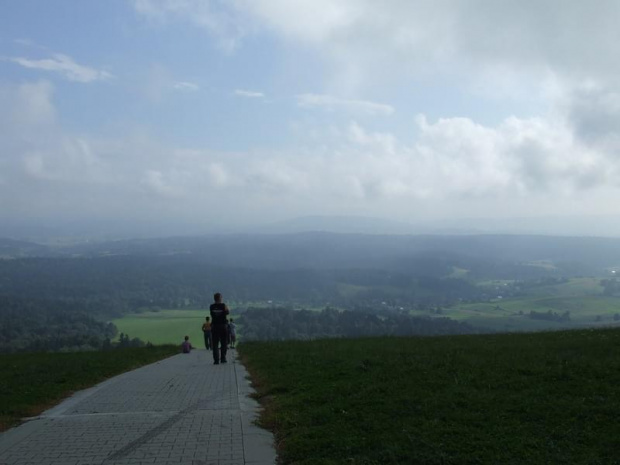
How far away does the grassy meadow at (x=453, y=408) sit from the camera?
20.8 feet

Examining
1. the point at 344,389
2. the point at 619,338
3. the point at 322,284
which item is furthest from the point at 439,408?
the point at 322,284

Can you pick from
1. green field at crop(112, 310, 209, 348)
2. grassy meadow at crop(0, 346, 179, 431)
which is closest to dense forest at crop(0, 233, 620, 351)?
green field at crop(112, 310, 209, 348)

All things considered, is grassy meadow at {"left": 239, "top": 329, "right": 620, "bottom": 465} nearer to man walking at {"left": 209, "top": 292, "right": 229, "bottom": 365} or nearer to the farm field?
man walking at {"left": 209, "top": 292, "right": 229, "bottom": 365}

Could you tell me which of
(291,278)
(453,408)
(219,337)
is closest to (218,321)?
(219,337)

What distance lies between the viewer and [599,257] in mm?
132125

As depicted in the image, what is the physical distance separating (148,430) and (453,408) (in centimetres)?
429

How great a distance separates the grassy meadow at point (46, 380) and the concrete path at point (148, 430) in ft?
1.47

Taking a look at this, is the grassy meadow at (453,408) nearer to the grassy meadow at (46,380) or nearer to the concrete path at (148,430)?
the concrete path at (148,430)

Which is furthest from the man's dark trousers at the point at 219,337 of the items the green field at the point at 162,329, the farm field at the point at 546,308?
the farm field at the point at 546,308

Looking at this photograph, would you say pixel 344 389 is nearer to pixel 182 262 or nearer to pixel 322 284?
pixel 322 284

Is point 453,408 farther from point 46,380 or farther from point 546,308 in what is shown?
point 546,308

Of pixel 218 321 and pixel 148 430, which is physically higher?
pixel 218 321

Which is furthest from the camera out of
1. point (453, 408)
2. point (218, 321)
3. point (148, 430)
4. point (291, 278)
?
point (291, 278)

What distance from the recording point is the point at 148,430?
8.23 meters
